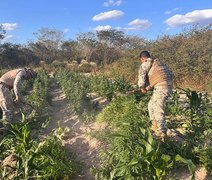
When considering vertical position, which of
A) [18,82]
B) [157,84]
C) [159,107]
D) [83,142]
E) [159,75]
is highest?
[18,82]

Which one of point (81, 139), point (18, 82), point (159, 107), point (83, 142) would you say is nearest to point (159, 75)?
point (159, 107)

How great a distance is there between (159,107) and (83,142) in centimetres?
187

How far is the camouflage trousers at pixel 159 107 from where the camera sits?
625 centimetres

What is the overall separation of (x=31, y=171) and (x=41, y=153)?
0.42 meters

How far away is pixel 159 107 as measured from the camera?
636 centimetres

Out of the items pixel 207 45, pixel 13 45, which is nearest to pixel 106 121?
pixel 207 45

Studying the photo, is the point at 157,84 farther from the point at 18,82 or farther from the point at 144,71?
the point at 18,82

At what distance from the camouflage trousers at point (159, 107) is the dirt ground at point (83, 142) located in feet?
3.39

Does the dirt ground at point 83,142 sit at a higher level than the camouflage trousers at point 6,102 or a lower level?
lower

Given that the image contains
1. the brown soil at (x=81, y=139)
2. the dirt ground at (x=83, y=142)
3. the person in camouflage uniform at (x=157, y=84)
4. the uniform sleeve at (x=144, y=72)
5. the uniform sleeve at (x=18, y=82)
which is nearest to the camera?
the dirt ground at (x=83, y=142)

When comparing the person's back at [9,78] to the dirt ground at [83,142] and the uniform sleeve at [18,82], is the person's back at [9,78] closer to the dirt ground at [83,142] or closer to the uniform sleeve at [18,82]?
the uniform sleeve at [18,82]

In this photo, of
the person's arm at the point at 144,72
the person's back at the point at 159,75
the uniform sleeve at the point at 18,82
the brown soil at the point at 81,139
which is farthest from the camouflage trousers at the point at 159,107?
the uniform sleeve at the point at 18,82

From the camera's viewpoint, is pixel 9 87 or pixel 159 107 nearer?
pixel 159 107

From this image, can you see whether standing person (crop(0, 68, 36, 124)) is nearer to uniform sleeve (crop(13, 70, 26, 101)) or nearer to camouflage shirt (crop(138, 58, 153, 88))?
uniform sleeve (crop(13, 70, 26, 101))
